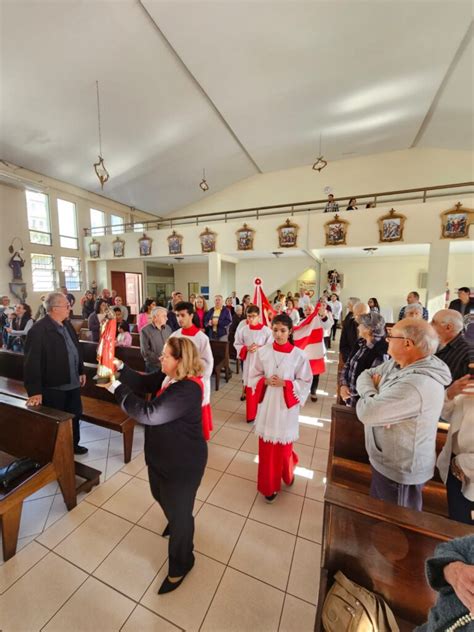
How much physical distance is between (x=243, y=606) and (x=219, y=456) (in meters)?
1.39

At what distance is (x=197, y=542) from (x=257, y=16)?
24.7ft

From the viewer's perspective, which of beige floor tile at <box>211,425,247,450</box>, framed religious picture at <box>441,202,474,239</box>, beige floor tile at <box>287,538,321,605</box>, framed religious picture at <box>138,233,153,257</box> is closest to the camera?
beige floor tile at <box>287,538,321,605</box>

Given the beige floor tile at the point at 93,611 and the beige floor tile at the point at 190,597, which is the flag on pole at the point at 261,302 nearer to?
the beige floor tile at the point at 190,597

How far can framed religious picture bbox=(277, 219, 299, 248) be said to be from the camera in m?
7.91

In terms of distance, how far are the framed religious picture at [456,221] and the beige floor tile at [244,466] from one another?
23.3ft

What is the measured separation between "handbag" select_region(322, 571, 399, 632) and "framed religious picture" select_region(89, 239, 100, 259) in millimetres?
11701

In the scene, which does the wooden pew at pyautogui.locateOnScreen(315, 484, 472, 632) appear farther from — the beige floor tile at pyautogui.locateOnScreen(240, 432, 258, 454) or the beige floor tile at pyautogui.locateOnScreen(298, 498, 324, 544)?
the beige floor tile at pyautogui.locateOnScreen(240, 432, 258, 454)

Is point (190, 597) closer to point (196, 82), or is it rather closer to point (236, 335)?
point (236, 335)

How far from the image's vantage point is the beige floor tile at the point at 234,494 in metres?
2.28

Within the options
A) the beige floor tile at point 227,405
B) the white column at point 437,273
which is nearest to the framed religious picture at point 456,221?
the white column at point 437,273

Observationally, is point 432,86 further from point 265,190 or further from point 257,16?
point 265,190

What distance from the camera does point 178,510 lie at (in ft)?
5.08

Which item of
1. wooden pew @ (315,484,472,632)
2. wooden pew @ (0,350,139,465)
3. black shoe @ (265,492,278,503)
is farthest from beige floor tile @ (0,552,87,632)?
wooden pew @ (315,484,472,632)

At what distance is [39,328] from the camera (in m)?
2.42
